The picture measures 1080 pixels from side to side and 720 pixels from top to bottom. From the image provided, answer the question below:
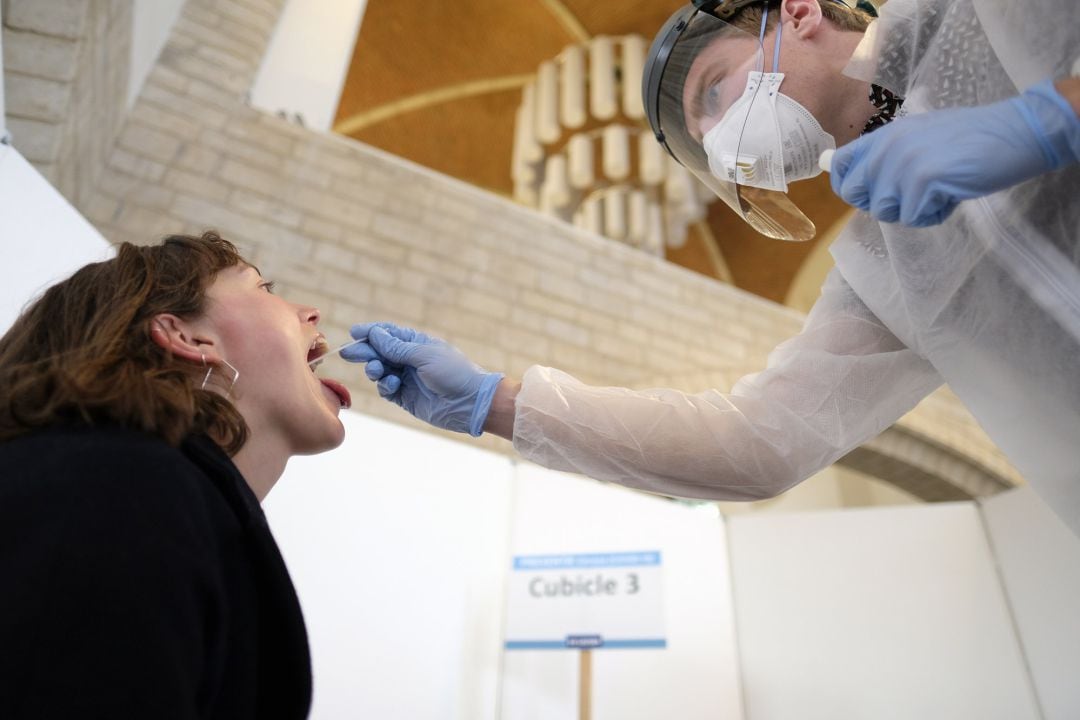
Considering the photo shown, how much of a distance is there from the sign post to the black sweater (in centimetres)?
207

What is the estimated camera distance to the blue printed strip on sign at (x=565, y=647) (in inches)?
105

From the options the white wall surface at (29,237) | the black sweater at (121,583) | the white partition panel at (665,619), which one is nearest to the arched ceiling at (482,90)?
the white partition panel at (665,619)

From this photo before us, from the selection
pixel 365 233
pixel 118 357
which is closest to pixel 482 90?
pixel 365 233

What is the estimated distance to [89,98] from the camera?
9.22ft

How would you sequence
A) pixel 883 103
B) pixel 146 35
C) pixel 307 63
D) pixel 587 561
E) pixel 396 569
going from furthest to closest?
pixel 307 63, pixel 146 35, pixel 587 561, pixel 396 569, pixel 883 103

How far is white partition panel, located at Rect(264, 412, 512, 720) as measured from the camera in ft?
7.77

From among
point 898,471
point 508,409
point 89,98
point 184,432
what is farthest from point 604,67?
point 184,432

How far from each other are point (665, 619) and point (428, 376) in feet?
5.71

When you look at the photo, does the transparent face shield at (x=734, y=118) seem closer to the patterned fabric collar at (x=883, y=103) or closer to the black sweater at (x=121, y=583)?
the patterned fabric collar at (x=883, y=103)

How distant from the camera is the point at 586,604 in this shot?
2818 millimetres

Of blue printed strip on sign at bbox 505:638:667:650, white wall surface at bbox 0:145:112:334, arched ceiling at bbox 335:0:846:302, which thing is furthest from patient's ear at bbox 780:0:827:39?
arched ceiling at bbox 335:0:846:302

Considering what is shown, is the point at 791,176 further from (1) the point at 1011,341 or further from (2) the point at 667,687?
(2) the point at 667,687

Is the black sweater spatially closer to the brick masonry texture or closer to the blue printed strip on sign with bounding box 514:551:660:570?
the blue printed strip on sign with bounding box 514:551:660:570

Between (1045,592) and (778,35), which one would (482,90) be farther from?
(778,35)
